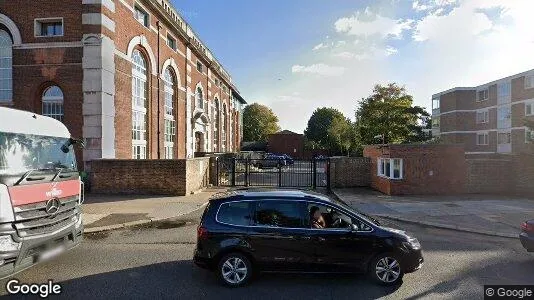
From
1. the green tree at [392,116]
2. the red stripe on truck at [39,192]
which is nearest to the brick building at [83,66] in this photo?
the red stripe on truck at [39,192]

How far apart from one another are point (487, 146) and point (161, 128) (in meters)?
38.9

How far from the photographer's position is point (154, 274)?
19.9 feet

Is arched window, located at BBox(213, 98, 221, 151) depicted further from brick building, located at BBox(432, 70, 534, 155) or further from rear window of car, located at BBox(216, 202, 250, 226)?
rear window of car, located at BBox(216, 202, 250, 226)

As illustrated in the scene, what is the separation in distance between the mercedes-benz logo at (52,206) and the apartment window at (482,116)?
153 ft

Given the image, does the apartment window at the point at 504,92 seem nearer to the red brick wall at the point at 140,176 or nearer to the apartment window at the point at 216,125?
the apartment window at the point at 216,125

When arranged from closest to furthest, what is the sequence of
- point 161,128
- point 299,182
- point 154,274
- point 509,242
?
point 154,274
point 509,242
point 299,182
point 161,128

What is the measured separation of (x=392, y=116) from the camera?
127 ft

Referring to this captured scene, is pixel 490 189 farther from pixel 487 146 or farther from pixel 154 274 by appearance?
pixel 487 146

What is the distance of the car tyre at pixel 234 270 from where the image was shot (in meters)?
5.53

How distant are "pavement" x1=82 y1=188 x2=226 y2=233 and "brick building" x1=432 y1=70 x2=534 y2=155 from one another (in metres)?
32.2

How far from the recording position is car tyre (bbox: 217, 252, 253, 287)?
5527 millimetres

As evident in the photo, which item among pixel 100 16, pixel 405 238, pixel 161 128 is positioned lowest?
pixel 405 238

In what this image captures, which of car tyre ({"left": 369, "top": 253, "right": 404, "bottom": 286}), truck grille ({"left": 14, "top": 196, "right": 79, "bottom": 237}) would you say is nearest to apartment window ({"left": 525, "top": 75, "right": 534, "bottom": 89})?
car tyre ({"left": 369, "top": 253, "right": 404, "bottom": 286})

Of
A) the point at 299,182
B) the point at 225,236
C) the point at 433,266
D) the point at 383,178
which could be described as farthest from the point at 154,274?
the point at 299,182
